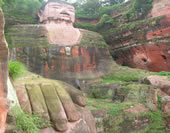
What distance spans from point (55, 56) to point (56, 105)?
19.6 ft

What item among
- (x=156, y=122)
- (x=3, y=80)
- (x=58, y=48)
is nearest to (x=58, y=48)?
A: (x=58, y=48)

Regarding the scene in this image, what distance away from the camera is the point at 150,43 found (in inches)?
429

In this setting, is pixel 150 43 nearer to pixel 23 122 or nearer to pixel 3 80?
pixel 23 122

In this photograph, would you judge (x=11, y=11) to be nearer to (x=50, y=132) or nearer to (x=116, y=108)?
(x=116, y=108)

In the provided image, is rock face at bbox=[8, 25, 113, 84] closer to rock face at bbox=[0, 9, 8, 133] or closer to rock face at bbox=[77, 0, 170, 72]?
rock face at bbox=[77, 0, 170, 72]

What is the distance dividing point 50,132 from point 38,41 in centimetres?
696

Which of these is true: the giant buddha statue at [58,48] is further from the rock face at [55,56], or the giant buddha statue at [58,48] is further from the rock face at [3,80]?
the rock face at [3,80]

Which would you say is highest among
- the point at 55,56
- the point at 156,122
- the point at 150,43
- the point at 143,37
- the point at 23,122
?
the point at 143,37

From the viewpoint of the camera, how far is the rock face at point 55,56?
8961 mm

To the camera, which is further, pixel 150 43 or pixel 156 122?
pixel 150 43

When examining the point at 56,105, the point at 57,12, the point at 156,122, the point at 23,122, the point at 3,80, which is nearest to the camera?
the point at 3,80

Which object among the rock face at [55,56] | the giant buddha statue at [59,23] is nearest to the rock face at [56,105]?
the rock face at [55,56]

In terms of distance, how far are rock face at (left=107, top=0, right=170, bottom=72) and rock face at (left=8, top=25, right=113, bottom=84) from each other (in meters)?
2.48

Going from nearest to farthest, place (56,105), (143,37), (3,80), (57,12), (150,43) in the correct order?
1. (3,80)
2. (56,105)
3. (57,12)
4. (150,43)
5. (143,37)
